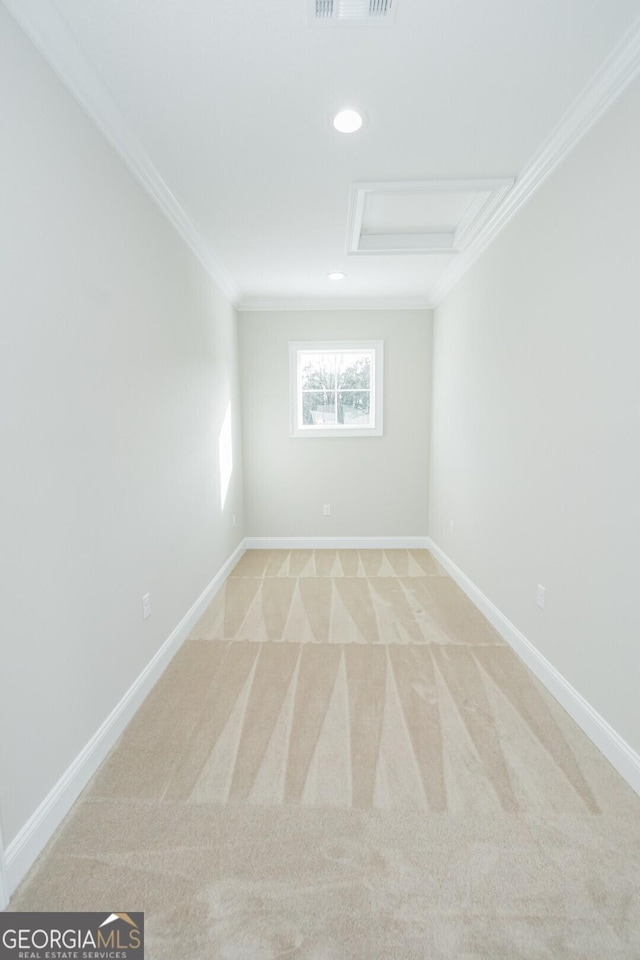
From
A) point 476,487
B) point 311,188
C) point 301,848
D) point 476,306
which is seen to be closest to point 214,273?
point 311,188

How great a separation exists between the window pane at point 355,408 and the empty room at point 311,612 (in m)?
1.83

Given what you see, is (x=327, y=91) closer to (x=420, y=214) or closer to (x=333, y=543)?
(x=420, y=214)

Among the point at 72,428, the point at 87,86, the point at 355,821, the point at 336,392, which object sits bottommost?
the point at 355,821

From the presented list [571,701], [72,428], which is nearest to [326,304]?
[72,428]

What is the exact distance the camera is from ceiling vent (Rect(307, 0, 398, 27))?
138 centimetres

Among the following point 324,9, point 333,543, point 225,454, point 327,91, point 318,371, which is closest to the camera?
point 324,9

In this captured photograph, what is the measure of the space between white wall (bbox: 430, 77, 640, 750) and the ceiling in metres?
0.22

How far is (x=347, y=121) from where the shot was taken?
1.91 meters

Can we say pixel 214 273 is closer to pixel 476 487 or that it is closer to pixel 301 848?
pixel 476 487

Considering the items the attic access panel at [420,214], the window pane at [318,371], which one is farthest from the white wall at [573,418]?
the window pane at [318,371]

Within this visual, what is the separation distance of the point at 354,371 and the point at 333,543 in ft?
6.31

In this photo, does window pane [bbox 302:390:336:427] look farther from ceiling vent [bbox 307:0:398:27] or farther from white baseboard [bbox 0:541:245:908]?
ceiling vent [bbox 307:0:398:27]

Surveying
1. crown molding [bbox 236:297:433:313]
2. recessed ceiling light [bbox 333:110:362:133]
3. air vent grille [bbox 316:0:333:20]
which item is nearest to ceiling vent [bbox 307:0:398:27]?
air vent grille [bbox 316:0:333:20]

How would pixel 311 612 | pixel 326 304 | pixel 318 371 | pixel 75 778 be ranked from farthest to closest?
pixel 318 371 < pixel 326 304 < pixel 311 612 < pixel 75 778
